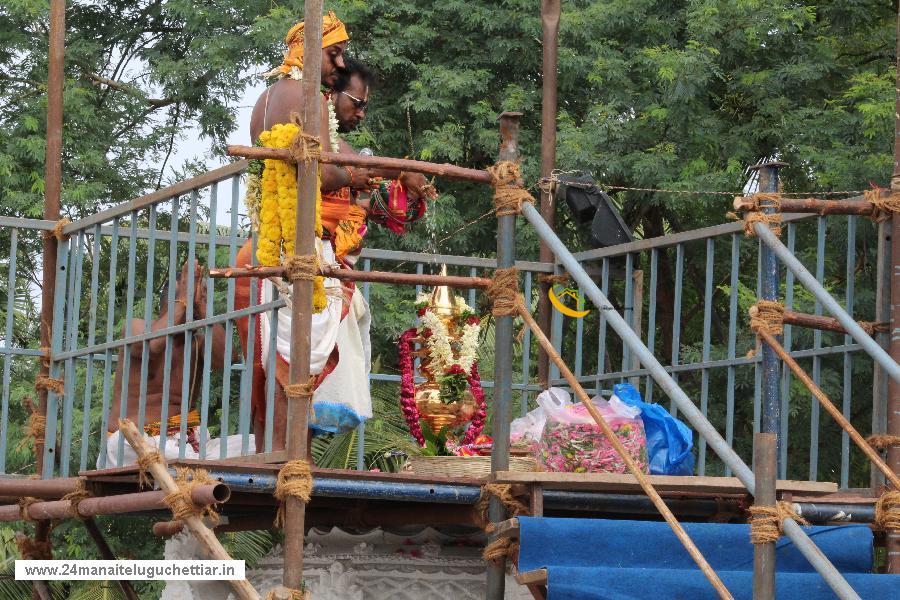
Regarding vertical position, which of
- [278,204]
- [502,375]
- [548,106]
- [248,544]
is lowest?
[248,544]

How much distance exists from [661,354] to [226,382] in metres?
8.79

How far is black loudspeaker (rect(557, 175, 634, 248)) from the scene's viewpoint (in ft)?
25.4

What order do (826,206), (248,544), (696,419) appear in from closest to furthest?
(696,419), (826,206), (248,544)

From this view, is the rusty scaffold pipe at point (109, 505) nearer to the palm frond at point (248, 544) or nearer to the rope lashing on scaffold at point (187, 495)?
the rope lashing on scaffold at point (187, 495)

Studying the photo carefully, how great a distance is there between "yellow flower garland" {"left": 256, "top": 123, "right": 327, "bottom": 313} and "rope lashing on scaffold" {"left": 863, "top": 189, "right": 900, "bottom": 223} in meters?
2.29

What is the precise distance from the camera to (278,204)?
5645 millimetres

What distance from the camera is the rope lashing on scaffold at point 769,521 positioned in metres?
4.80

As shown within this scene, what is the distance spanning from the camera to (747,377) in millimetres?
11516

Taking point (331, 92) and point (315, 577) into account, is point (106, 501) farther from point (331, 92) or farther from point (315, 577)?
point (331, 92)

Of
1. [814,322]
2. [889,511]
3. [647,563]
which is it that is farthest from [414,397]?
[889,511]

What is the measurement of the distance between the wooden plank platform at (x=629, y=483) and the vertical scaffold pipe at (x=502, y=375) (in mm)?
110

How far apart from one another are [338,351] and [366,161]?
1.14 metres

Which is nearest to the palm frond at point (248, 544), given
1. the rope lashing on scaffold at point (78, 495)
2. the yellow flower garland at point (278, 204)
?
the rope lashing on scaffold at point (78, 495)

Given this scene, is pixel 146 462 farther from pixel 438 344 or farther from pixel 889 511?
pixel 889 511
